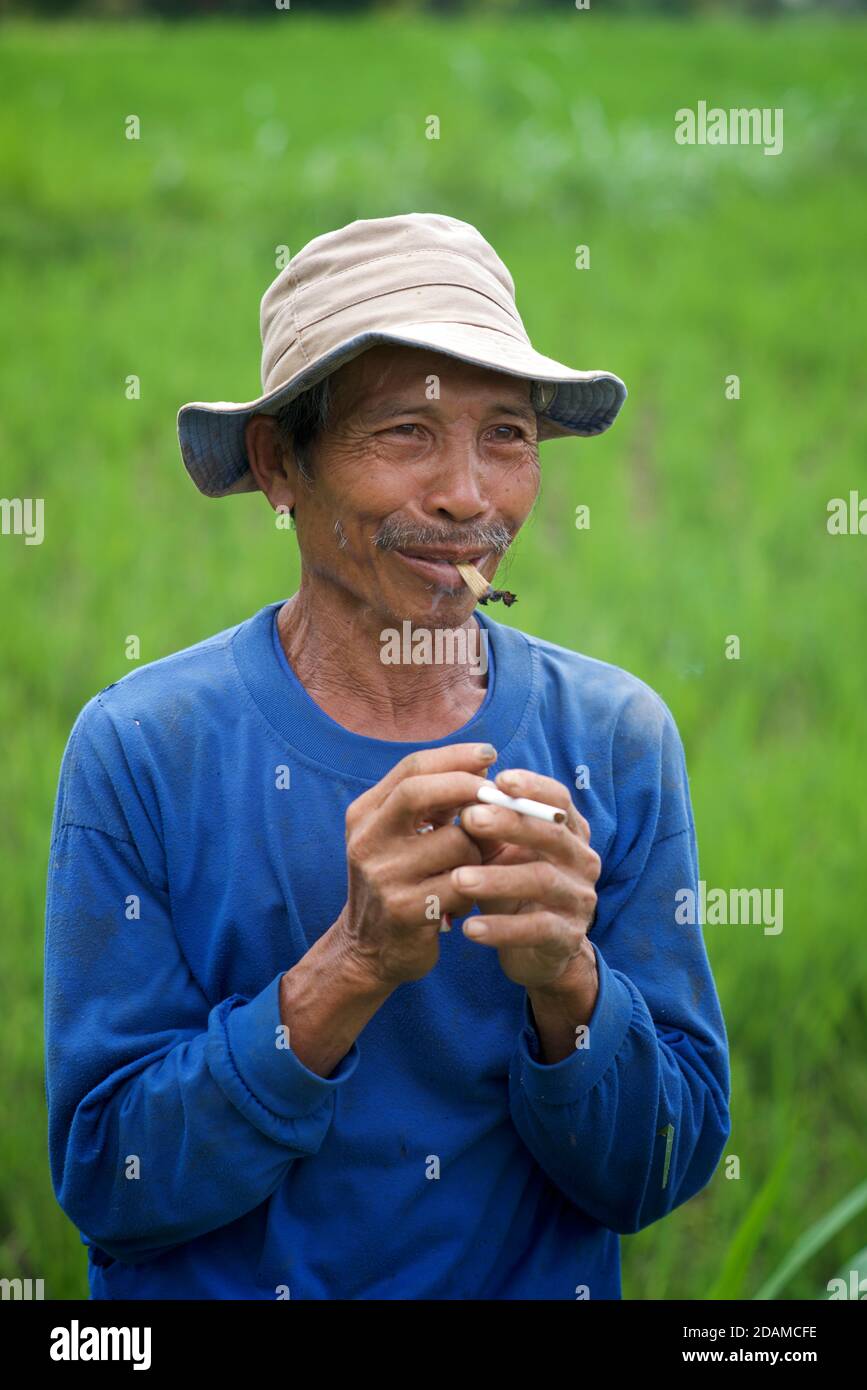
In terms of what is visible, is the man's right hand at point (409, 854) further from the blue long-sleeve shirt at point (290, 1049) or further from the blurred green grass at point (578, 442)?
the blurred green grass at point (578, 442)

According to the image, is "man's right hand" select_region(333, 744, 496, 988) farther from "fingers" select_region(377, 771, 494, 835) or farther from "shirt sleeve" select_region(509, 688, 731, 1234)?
"shirt sleeve" select_region(509, 688, 731, 1234)

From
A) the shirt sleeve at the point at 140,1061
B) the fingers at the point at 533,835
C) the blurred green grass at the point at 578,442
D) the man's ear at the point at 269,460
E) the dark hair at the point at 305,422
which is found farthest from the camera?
the blurred green grass at the point at 578,442

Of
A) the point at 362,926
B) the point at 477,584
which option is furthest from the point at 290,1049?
the point at 477,584

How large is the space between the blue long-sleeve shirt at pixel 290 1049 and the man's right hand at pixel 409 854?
148 millimetres

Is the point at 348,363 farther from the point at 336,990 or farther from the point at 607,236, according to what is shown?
the point at 607,236

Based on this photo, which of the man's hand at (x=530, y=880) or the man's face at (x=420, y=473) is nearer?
the man's hand at (x=530, y=880)

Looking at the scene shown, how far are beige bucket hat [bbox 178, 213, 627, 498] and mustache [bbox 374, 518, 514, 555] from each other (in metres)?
0.17

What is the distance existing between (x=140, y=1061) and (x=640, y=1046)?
53cm

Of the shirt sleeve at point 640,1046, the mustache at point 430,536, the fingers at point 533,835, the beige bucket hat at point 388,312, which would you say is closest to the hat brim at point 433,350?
the beige bucket hat at point 388,312

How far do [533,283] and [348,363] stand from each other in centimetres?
649

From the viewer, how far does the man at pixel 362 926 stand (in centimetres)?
153

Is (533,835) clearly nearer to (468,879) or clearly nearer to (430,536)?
(468,879)

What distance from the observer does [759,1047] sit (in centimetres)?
343
